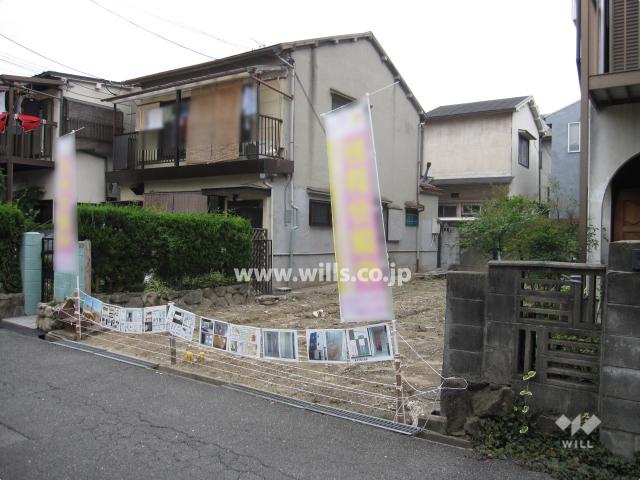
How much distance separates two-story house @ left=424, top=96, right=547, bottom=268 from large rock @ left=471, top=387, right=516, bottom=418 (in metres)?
16.5

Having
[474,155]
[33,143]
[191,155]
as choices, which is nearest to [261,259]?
[191,155]

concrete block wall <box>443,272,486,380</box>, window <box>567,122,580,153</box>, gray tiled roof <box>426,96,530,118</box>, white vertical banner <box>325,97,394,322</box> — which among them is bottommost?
concrete block wall <box>443,272,486,380</box>

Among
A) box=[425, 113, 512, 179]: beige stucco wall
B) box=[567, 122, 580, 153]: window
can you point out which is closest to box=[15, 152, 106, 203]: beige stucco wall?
box=[425, 113, 512, 179]: beige stucco wall

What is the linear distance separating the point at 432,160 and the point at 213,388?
20020mm

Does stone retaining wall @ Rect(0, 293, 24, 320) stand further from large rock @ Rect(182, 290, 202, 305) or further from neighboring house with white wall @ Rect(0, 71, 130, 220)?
neighboring house with white wall @ Rect(0, 71, 130, 220)

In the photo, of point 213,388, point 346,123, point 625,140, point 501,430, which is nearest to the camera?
point 501,430

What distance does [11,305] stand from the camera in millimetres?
9125

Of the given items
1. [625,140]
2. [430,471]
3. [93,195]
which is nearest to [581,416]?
[430,471]

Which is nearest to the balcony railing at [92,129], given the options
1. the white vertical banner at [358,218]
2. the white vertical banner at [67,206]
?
the white vertical banner at [67,206]

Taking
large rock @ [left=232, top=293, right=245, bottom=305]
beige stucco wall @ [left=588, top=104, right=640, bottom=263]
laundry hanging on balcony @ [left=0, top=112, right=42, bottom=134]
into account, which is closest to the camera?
beige stucco wall @ [left=588, top=104, right=640, bottom=263]

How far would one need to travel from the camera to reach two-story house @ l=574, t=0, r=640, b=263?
6500mm

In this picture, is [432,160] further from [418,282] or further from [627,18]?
[627,18]

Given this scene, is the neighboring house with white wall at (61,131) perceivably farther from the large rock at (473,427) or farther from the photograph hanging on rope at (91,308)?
the large rock at (473,427)

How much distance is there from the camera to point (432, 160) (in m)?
23.4
